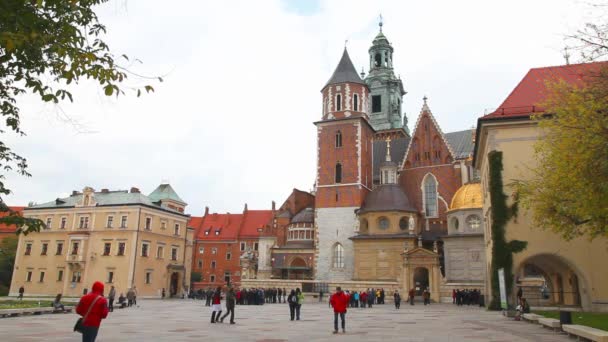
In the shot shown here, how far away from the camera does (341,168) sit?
54.4m

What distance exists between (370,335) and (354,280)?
114 ft

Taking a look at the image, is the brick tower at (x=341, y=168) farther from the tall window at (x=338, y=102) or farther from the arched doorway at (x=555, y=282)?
the arched doorway at (x=555, y=282)

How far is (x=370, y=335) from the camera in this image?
1427 centimetres

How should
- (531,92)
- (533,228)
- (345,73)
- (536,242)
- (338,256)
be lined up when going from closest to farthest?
(536,242)
(533,228)
(531,92)
(338,256)
(345,73)

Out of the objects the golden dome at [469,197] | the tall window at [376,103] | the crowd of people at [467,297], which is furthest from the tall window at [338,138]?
the tall window at [376,103]

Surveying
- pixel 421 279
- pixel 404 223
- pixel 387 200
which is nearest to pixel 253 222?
pixel 387 200

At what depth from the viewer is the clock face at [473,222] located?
43750 millimetres

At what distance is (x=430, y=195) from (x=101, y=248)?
35272 millimetres

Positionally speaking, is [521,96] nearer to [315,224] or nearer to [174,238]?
[315,224]

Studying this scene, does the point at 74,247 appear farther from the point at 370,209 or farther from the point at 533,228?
the point at 533,228

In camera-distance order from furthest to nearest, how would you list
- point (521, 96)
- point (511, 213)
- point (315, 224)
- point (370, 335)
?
point (315, 224), point (521, 96), point (511, 213), point (370, 335)

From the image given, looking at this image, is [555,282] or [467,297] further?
[467,297]

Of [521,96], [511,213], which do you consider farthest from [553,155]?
[521,96]

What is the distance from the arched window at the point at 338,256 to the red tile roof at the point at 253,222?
2546 cm
